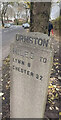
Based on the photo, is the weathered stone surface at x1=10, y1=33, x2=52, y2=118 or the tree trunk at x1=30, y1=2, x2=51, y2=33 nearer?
the weathered stone surface at x1=10, y1=33, x2=52, y2=118

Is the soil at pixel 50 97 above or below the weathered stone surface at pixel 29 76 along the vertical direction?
below

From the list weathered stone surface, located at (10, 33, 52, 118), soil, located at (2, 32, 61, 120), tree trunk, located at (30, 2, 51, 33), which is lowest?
soil, located at (2, 32, 61, 120)

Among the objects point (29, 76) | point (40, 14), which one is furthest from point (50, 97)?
point (40, 14)

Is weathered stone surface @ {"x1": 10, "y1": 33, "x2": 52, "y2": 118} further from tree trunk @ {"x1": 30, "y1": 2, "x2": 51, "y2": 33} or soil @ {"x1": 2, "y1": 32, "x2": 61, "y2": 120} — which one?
tree trunk @ {"x1": 30, "y1": 2, "x2": 51, "y2": 33}

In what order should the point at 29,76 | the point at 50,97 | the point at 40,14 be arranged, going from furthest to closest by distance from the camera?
the point at 50,97 → the point at 40,14 → the point at 29,76

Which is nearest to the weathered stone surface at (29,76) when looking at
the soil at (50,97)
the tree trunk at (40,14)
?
the soil at (50,97)

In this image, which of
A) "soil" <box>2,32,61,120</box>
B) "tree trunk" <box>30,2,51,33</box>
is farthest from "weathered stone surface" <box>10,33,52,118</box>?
"tree trunk" <box>30,2,51,33</box>

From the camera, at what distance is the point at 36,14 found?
339cm

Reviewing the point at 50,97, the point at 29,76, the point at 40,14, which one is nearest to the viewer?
the point at 29,76

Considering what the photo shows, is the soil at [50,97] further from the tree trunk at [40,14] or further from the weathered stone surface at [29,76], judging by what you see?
the tree trunk at [40,14]

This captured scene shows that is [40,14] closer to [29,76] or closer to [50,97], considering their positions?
[29,76]

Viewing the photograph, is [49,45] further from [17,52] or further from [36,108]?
[36,108]

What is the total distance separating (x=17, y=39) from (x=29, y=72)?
61 cm

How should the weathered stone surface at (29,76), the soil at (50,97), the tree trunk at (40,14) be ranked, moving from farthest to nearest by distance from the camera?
the tree trunk at (40,14) < the soil at (50,97) < the weathered stone surface at (29,76)
